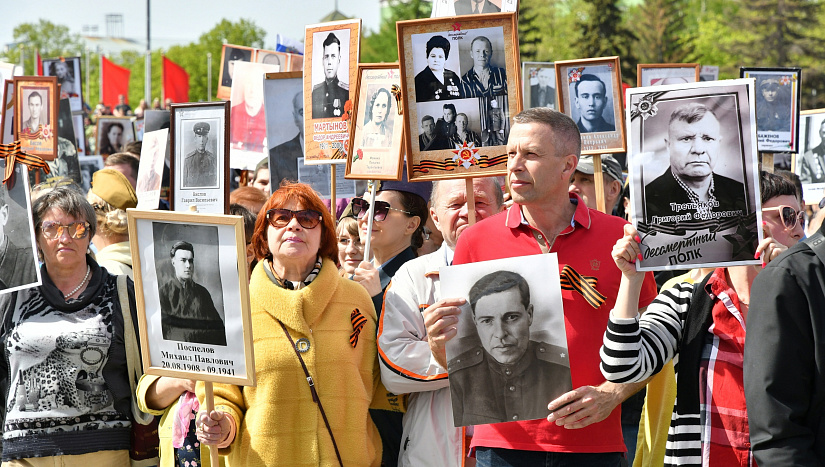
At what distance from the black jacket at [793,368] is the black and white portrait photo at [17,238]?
3120mm

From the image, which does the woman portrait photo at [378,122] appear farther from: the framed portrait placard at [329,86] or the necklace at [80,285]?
the necklace at [80,285]

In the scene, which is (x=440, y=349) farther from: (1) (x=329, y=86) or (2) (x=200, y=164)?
(1) (x=329, y=86)

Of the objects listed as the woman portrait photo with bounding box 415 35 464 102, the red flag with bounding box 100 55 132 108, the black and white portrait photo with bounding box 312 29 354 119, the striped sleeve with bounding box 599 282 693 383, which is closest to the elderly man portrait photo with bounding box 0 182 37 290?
the woman portrait photo with bounding box 415 35 464 102

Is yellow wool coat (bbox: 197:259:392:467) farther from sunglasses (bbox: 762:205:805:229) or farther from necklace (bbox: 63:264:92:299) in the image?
sunglasses (bbox: 762:205:805:229)

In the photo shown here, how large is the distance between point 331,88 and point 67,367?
8.77 feet

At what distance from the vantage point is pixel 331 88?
20.2ft

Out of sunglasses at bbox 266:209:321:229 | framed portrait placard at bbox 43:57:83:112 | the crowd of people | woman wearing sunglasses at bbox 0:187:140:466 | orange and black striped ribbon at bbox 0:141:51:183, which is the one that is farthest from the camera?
framed portrait placard at bbox 43:57:83:112

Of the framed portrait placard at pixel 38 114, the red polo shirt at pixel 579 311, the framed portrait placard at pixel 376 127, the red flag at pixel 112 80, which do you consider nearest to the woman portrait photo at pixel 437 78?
the framed portrait placard at pixel 376 127

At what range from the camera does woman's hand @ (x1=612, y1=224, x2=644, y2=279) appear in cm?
308

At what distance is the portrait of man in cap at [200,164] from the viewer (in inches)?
212

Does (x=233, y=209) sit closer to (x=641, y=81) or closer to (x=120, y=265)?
(x=120, y=265)

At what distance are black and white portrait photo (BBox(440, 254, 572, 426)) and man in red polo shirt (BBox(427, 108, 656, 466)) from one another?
0.27 ft

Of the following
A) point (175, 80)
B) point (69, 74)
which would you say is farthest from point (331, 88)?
point (175, 80)

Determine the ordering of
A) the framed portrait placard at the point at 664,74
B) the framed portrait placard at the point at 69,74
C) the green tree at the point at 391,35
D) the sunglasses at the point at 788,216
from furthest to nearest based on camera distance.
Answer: the green tree at the point at 391,35
the framed portrait placard at the point at 69,74
the framed portrait placard at the point at 664,74
the sunglasses at the point at 788,216
